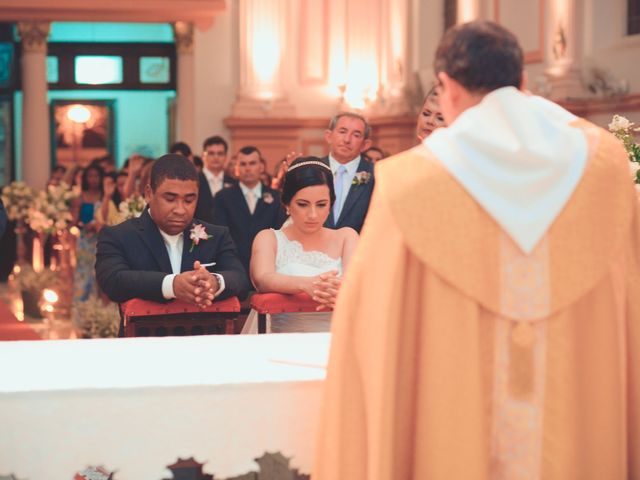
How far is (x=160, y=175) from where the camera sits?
14.4 feet

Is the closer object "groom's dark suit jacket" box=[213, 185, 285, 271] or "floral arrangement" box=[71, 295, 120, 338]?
"groom's dark suit jacket" box=[213, 185, 285, 271]

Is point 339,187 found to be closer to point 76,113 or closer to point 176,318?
Result: point 176,318

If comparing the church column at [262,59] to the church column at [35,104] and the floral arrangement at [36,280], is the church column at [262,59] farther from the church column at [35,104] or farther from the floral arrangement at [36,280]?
the floral arrangement at [36,280]

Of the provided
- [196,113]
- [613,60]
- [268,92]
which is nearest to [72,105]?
[196,113]

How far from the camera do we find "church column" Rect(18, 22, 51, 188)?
16.2 metres

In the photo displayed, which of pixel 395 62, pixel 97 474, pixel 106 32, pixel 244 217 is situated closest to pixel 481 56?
pixel 97 474

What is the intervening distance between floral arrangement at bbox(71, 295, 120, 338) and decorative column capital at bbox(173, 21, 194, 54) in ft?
Result: 25.6

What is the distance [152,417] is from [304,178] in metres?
1.77

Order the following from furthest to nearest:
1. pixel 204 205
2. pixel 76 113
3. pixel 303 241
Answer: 1. pixel 76 113
2. pixel 204 205
3. pixel 303 241

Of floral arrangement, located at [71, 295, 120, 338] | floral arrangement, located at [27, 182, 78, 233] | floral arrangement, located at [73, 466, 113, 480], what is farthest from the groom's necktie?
floral arrangement, located at [27, 182, 78, 233]

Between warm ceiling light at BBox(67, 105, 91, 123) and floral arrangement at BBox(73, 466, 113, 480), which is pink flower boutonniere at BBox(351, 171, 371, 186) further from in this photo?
warm ceiling light at BBox(67, 105, 91, 123)

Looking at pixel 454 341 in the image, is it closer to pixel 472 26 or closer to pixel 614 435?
pixel 614 435

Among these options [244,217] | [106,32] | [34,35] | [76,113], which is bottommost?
[244,217]

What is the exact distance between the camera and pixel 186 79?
1673cm
